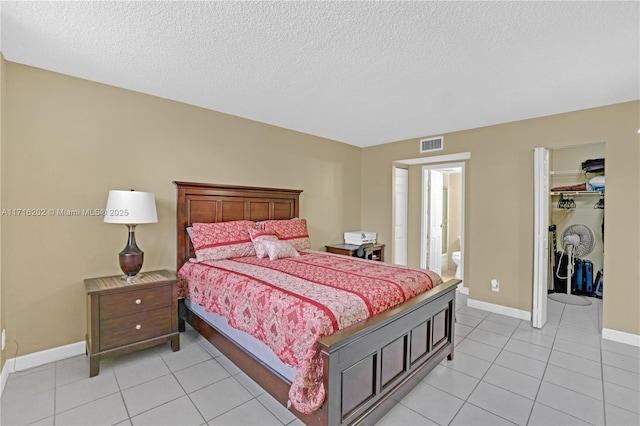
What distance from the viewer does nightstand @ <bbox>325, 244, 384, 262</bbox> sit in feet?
14.7

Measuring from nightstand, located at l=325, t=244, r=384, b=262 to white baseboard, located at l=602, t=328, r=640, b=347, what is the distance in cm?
279

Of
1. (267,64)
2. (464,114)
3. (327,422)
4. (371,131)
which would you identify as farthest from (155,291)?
(464,114)

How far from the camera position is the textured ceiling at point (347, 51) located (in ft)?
5.64

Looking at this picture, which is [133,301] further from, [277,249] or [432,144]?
[432,144]

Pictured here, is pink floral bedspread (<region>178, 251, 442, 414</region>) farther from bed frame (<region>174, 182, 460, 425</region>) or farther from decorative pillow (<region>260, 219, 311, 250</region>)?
decorative pillow (<region>260, 219, 311, 250</region>)

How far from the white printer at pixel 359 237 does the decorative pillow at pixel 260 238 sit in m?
1.74

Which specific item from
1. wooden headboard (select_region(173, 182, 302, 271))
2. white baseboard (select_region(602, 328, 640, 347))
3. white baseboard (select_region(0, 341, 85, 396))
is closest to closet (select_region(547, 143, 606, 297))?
white baseboard (select_region(602, 328, 640, 347))

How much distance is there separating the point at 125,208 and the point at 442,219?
529 cm

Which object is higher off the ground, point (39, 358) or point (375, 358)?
point (375, 358)

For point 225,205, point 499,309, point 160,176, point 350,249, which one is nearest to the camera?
point 160,176

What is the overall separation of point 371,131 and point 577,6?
2763 mm

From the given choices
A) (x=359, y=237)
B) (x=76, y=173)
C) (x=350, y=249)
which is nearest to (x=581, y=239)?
(x=359, y=237)

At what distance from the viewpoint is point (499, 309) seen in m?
3.79

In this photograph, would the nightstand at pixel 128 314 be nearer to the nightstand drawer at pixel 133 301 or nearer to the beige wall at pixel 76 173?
the nightstand drawer at pixel 133 301
